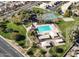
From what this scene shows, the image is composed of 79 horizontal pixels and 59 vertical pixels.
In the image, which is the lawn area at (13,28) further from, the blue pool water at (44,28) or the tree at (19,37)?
the blue pool water at (44,28)

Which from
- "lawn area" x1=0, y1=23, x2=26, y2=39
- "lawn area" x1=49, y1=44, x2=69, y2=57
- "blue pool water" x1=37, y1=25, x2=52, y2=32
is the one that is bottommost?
"lawn area" x1=49, y1=44, x2=69, y2=57

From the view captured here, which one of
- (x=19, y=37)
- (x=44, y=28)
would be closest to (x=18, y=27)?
(x=19, y=37)

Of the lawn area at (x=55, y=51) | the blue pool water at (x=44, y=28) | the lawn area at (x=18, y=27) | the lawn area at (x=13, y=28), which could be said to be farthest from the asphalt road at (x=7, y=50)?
the blue pool water at (x=44, y=28)

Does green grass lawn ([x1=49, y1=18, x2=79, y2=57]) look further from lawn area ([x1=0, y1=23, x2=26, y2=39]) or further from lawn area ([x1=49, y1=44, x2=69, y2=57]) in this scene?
lawn area ([x1=0, y1=23, x2=26, y2=39])

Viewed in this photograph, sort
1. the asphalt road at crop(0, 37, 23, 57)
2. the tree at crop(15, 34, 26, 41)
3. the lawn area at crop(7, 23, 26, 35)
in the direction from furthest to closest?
1. the lawn area at crop(7, 23, 26, 35)
2. the tree at crop(15, 34, 26, 41)
3. the asphalt road at crop(0, 37, 23, 57)

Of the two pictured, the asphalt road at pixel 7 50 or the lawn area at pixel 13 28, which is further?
the lawn area at pixel 13 28

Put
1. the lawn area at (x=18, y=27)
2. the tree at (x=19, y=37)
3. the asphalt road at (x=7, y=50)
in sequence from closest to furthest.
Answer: the asphalt road at (x=7, y=50) → the tree at (x=19, y=37) → the lawn area at (x=18, y=27)

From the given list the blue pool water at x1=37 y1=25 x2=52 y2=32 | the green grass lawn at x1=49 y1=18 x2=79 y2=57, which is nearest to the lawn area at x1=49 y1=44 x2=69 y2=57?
the green grass lawn at x1=49 y1=18 x2=79 y2=57

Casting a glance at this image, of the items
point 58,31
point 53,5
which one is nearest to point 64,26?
point 58,31

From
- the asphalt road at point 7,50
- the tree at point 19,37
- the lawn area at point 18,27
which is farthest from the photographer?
the lawn area at point 18,27

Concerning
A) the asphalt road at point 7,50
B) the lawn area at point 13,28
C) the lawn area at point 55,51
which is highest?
the lawn area at point 13,28
